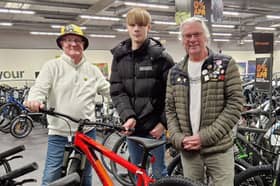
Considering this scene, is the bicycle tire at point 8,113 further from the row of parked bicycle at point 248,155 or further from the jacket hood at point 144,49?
the jacket hood at point 144,49

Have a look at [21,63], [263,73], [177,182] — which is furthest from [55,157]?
[21,63]

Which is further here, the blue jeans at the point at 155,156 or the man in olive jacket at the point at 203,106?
the blue jeans at the point at 155,156

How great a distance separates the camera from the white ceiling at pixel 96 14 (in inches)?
355

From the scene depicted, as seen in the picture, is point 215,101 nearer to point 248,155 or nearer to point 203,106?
point 203,106

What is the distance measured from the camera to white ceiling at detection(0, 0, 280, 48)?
29.6 feet

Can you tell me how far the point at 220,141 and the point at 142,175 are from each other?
0.47 metres

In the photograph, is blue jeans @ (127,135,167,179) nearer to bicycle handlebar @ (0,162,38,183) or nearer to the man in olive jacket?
the man in olive jacket

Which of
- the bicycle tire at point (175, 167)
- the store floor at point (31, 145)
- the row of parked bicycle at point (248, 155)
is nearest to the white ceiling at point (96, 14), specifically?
the store floor at point (31, 145)

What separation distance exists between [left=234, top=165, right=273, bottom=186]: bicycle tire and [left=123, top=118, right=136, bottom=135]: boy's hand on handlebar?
96 cm

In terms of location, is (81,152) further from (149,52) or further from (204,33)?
(204,33)

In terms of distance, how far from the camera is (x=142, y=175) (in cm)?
171

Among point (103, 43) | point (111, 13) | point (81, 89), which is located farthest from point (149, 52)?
point (103, 43)

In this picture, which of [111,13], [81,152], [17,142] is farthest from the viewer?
[111,13]

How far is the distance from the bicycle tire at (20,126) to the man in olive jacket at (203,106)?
18.0 ft
